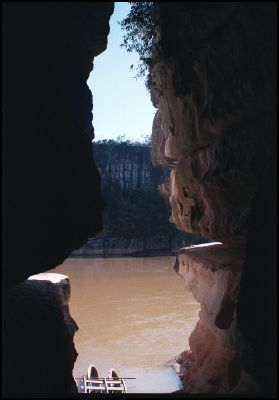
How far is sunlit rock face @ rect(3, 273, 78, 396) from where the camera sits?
5.00m

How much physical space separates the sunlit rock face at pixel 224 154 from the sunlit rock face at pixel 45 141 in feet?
4.79

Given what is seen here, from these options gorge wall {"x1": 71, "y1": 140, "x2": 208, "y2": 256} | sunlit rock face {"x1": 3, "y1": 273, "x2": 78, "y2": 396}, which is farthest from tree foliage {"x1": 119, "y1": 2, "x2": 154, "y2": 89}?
gorge wall {"x1": 71, "y1": 140, "x2": 208, "y2": 256}

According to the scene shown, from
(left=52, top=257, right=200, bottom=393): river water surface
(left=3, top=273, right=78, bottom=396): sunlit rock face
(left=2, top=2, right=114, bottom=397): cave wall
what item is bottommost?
(left=52, top=257, right=200, bottom=393): river water surface

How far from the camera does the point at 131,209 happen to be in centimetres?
3950

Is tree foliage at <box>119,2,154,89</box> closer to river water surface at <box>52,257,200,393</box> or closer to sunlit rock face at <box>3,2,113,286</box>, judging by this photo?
sunlit rock face at <box>3,2,113,286</box>

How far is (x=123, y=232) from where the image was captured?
3791 cm

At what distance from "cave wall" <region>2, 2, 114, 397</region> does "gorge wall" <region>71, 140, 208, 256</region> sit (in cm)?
2920

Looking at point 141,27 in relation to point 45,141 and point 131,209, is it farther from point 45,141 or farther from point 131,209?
point 131,209

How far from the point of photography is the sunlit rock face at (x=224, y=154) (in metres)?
4.93

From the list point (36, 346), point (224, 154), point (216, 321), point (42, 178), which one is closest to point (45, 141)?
point (42, 178)

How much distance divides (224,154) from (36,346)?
3278mm

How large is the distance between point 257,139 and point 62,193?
2381 mm

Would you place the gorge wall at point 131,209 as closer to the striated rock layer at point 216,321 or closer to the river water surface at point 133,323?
the river water surface at point 133,323

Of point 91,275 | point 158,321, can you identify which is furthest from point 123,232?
point 158,321
